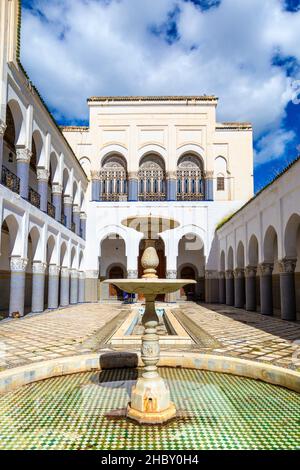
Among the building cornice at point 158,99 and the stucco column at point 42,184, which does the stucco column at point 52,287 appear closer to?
the stucco column at point 42,184

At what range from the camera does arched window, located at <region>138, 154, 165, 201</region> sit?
20453mm

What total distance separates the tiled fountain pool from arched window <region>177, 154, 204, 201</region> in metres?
16.3

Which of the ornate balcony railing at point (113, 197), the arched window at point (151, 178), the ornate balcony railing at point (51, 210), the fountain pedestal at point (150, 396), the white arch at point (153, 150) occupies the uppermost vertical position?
the white arch at point (153, 150)

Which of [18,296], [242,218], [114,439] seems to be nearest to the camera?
[114,439]

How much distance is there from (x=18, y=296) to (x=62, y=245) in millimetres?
5378

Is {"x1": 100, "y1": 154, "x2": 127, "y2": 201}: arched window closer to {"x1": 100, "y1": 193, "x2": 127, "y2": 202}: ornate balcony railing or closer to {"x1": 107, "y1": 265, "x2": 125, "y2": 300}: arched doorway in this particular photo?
{"x1": 100, "y1": 193, "x2": 127, "y2": 202}: ornate balcony railing

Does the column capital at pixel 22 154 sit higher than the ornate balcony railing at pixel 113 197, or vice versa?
the ornate balcony railing at pixel 113 197

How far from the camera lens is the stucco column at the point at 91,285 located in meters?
19.5

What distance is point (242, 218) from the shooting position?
14.6 meters

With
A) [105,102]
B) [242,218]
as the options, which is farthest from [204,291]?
[105,102]

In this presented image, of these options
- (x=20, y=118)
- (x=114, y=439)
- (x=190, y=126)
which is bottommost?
(x=114, y=439)

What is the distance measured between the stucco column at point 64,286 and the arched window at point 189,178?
7671 mm

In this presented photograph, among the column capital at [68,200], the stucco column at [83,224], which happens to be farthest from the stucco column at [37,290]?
the stucco column at [83,224]
